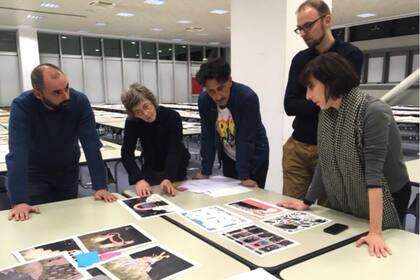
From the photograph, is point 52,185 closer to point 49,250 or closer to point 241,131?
point 49,250

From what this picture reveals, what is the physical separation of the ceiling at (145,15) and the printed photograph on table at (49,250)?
292 inches

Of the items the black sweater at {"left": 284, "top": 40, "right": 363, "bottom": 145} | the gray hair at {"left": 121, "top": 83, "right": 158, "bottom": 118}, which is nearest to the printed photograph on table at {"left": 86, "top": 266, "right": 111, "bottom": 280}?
the gray hair at {"left": 121, "top": 83, "right": 158, "bottom": 118}

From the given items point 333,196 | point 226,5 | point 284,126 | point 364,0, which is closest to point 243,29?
point 284,126

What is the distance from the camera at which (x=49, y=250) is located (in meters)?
1.23

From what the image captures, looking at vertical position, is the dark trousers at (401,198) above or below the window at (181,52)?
below

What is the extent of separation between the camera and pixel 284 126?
304cm

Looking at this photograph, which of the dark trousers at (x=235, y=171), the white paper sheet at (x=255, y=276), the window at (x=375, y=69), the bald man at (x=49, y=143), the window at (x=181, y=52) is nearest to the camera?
the white paper sheet at (x=255, y=276)

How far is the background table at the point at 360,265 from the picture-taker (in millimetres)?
1036

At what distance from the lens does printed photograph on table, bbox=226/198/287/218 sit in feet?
5.12

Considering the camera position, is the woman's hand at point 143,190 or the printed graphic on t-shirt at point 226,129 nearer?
the woman's hand at point 143,190

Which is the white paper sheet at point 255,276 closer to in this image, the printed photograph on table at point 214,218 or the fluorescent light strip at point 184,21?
the printed photograph on table at point 214,218

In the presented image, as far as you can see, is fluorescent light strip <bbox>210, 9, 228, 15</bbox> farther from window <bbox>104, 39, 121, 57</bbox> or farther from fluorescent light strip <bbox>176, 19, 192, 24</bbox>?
window <bbox>104, 39, 121, 57</bbox>

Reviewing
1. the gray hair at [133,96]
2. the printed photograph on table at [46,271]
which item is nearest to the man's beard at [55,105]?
the gray hair at [133,96]

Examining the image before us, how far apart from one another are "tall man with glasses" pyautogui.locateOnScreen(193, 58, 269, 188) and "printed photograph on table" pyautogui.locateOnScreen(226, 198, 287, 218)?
0.96 ft
